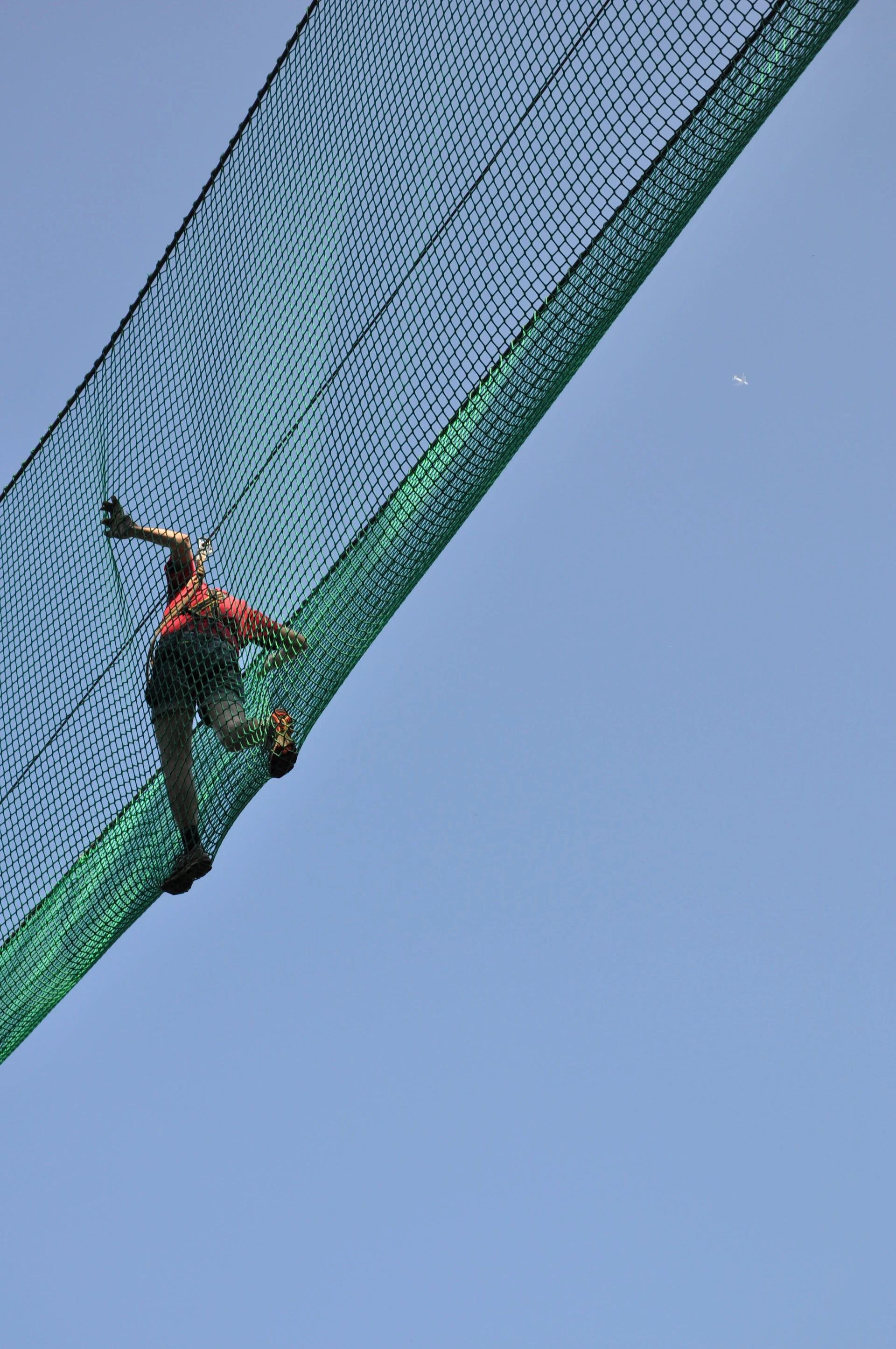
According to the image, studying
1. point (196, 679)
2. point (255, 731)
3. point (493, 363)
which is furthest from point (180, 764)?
point (493, 363)

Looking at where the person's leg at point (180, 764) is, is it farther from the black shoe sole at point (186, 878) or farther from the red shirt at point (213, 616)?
the red shirt at point (213, 616)

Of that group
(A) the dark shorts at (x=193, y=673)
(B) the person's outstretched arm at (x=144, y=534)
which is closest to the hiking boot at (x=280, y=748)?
(A) the dark shorts at (x=193, y=673)

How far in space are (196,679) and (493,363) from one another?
988 millimetres

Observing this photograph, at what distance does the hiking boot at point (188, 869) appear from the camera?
145 inches

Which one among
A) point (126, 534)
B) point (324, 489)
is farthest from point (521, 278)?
point (126, 534)

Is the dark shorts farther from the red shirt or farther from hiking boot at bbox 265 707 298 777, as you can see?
hiking boot at bbox 265 707 298 777

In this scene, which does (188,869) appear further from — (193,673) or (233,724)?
(193,673)

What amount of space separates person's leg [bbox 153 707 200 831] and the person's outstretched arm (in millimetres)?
366

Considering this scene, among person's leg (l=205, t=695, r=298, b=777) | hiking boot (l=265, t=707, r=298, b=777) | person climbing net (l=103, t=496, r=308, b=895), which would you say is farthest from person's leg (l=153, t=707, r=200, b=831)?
hiking boot (l=265, t=707, r=298, b=777)

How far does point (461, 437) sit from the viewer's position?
347cm

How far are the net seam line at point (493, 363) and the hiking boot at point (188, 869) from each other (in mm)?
566

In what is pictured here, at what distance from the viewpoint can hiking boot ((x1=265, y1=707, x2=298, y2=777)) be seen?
11.5 ft

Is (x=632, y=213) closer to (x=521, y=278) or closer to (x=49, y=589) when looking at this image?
(x=521, y=278)

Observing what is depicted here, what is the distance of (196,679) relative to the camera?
12.5 feet
